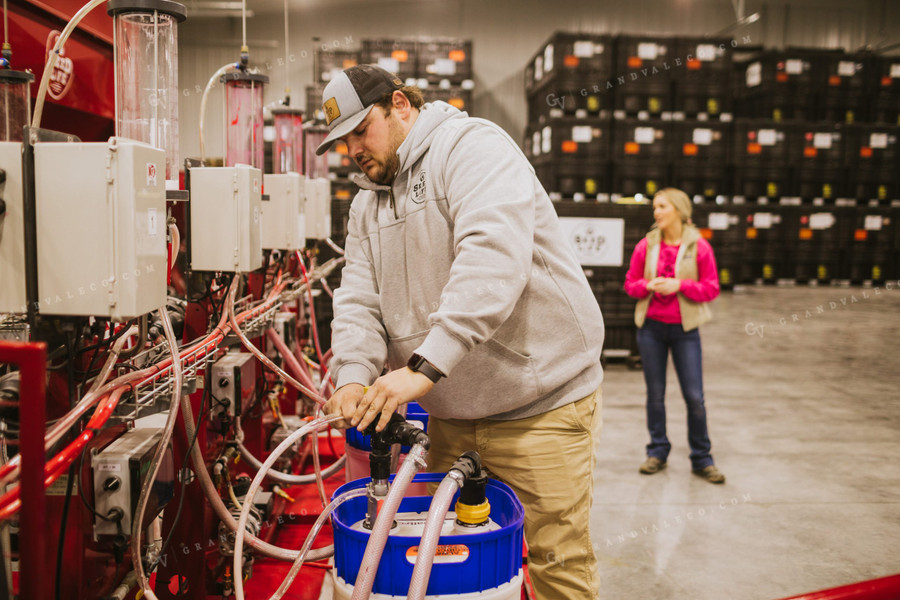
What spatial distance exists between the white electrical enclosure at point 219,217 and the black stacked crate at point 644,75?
6685 millimetres

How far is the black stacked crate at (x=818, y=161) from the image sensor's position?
1022 centimetres

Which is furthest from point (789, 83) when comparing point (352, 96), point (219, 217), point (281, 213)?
point (352, 96)

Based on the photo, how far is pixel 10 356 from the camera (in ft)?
3.39

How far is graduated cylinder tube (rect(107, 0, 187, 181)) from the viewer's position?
6.98 feet

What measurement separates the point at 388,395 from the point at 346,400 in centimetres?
18

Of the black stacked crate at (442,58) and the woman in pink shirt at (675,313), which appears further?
the black stacked crate at (442,58)

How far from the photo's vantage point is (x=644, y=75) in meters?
8.21

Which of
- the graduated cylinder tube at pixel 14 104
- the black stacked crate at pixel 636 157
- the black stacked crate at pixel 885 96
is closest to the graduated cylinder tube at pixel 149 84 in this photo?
the graduated cylinder tube at pixel 14 104

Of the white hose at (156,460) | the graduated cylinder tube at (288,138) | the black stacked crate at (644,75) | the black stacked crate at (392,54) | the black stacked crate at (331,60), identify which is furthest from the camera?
the black stacked crate at (331,60)

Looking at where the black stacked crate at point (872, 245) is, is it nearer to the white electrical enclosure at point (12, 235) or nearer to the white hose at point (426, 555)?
the white hose at point (426, 555)

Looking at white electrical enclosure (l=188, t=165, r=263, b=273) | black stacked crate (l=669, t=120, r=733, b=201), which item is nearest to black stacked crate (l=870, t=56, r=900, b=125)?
black stacked crate (l=669, t=120, r=733, b=201)

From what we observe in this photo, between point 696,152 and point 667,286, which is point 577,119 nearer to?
point 696,152

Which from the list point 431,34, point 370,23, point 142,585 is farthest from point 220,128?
point 142,585

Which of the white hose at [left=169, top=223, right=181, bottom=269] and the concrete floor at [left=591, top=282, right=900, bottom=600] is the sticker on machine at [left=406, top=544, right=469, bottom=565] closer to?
the white hose at [left=169, top=223, right=181, bottom=269]
